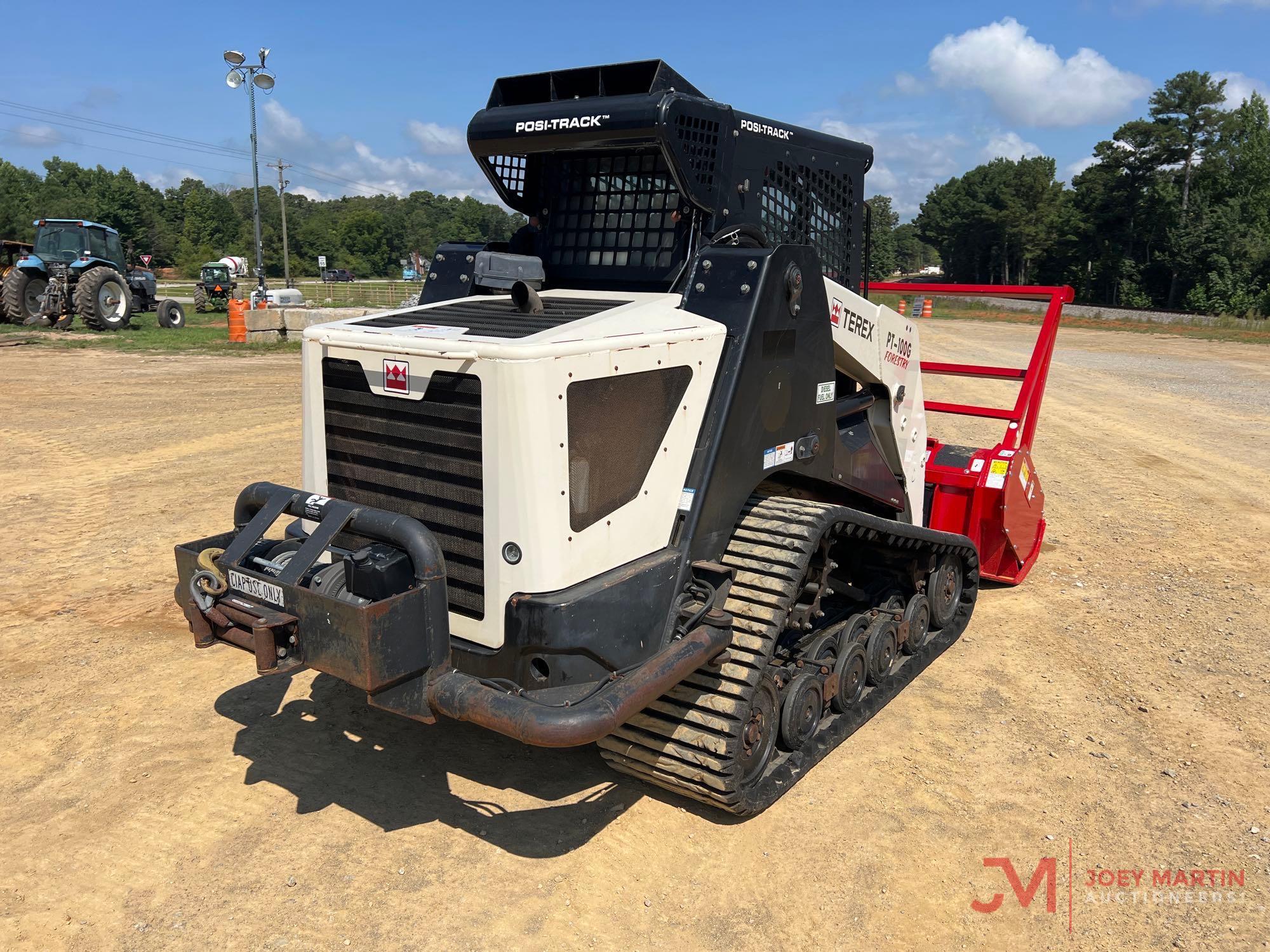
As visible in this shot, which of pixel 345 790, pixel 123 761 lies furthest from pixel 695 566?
pixel 123 761

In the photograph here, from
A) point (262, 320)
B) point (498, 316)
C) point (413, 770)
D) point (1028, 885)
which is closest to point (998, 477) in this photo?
point (1028, 885)

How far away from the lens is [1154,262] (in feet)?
185

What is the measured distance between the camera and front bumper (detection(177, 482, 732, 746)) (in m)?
2.93

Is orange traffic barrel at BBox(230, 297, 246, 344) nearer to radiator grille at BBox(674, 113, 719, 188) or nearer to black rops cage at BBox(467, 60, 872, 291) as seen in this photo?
black rops cage at BBox(467, 60, 872, 291)

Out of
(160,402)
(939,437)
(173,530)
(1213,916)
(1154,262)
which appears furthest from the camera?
(1154,262)

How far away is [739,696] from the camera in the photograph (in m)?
3.52

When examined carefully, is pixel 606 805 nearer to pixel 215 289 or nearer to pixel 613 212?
pixel 613 212

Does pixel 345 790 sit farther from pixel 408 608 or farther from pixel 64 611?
pixel 64 611

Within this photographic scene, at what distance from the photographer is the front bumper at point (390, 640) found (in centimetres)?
293

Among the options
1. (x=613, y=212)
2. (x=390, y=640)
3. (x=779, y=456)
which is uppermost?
(x=613, y=212)

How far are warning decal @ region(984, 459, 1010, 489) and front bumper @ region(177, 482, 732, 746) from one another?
3555 millimetres

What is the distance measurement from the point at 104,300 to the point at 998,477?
22.7 m

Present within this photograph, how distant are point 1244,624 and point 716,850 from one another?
4.53m

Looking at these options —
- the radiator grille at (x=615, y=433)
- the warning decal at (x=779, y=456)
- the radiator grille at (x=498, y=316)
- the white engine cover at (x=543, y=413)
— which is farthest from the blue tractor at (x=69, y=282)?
the radiator grille at (x=615, y=433)
